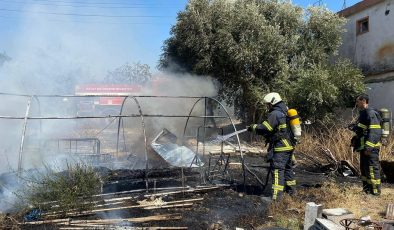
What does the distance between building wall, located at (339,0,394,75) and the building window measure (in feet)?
0.46

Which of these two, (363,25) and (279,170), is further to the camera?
(363,25)

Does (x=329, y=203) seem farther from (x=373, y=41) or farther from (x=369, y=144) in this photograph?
(x=373, y=41)

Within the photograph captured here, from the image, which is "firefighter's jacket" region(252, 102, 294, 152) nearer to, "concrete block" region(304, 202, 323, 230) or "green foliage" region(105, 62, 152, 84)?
"concrete block" region(304, 202, 323, 230)

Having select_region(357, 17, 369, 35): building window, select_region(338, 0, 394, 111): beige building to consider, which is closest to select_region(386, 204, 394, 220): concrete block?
select_region(338, 0, 394, 111): beige building

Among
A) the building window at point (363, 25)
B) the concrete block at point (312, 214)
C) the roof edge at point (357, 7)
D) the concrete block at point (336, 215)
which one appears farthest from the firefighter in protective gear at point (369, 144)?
the building window at point (363, 25)

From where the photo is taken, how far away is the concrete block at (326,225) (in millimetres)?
4668

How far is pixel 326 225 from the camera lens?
4.76 metres

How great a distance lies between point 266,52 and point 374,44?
4.54m

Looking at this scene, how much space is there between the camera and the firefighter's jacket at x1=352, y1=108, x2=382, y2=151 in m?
7.24

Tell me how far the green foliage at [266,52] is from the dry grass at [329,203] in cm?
721

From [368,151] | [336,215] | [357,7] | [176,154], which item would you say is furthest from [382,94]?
[336,215]

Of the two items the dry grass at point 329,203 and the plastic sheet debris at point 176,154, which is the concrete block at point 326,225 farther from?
the plastic sheet debris at point 176,154

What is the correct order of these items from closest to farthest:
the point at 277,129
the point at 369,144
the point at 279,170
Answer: the point at 279,170, the point at 277,129, the point at 369,144

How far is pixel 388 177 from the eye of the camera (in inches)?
349
